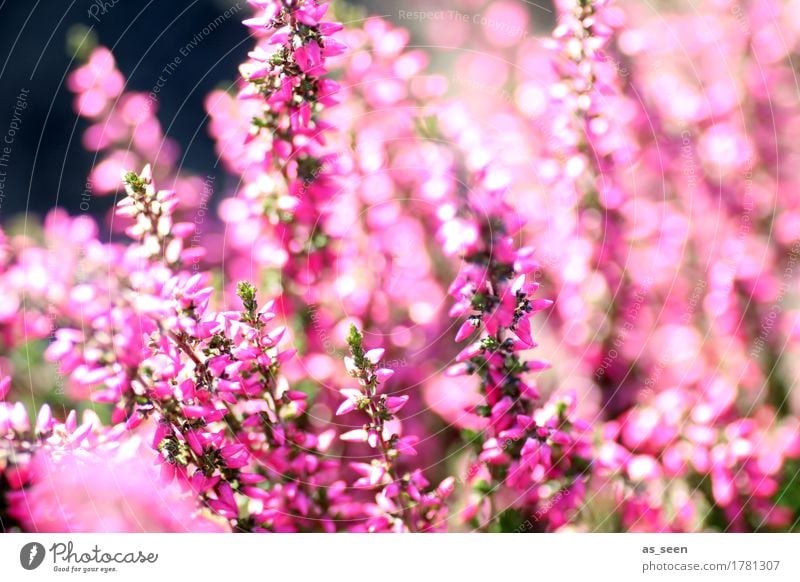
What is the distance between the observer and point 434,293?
2.88 feet

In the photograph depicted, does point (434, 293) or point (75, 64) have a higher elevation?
point (75, 64)

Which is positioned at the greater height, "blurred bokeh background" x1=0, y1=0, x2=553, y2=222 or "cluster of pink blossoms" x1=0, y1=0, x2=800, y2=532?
"blurred bokeh background" x1=0, y1=0, x2=553, y2=222

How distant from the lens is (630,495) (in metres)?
0.83

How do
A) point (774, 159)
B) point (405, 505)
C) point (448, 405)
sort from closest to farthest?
point (405, 505) < point (448, 405) < point (774, 159)

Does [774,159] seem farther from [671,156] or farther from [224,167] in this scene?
[224,167]

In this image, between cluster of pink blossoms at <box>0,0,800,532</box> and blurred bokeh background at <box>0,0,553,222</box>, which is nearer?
cluster of pink blossoms at <box>0,0,800,532</box>

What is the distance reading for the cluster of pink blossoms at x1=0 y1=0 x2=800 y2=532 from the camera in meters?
0.71

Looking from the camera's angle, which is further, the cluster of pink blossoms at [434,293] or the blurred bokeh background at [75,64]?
the blurred bokeh background at [75,64]

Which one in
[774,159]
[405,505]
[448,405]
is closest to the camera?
[405,505]

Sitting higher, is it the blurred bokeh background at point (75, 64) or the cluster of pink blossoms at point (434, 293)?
the blurred bokeh background at point (75, 64)

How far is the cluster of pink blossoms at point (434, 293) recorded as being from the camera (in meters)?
0.71

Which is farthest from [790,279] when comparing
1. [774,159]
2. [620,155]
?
[620,155]

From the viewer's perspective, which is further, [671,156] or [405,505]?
[671,156]
